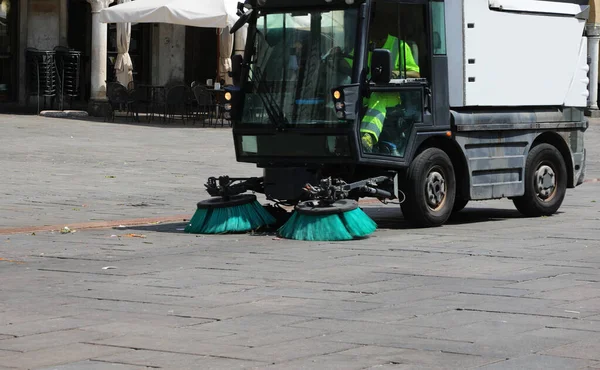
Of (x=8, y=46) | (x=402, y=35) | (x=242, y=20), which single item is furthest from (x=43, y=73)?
(x=402, y=35)

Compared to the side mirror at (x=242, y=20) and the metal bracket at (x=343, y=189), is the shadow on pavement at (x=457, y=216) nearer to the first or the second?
the metal bracket at (x=343, y=189)

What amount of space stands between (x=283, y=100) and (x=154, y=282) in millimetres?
4003

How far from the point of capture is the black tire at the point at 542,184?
46.0 feet

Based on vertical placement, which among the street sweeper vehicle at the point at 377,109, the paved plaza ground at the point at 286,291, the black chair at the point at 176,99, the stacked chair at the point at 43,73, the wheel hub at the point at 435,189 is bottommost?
the paved plaza ground at the point at 286,291

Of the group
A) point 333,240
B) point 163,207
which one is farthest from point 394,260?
point 163,207

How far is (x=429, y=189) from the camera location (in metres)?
12.7

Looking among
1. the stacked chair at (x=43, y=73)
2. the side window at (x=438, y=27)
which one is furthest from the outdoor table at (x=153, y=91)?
the side window at (x=438, y=27)

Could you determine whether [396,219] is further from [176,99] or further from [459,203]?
[176,99]

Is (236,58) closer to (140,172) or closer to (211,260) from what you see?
(211,260)

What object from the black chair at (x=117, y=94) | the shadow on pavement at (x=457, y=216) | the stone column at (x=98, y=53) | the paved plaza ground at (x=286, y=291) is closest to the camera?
the paved plaza ground at (x=286, y=291)

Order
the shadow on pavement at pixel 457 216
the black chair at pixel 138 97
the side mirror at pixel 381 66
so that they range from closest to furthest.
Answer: the side mirror at pixel 381 66 → the shadow on pavement at pixel 457 216 → the black chair at pixel 138 97

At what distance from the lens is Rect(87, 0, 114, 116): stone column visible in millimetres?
28766

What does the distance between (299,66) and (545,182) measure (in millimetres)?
3327

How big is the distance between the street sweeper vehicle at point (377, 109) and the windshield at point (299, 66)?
0.04 feet
